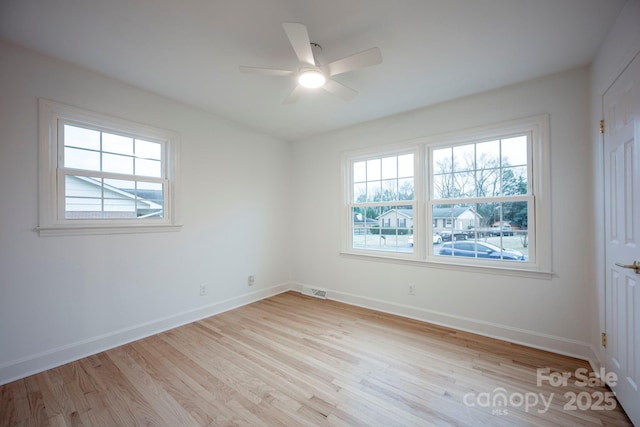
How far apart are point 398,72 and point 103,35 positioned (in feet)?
7.99

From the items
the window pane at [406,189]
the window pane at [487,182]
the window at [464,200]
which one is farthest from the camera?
the window pane at [406,189]

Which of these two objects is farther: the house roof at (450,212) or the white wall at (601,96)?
the house roof at (450,212)

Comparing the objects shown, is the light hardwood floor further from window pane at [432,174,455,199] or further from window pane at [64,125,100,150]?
window pane at [64,125,100,150]

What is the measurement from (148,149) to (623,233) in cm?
421

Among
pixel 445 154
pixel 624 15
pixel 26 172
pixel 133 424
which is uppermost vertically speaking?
pixel 624 15

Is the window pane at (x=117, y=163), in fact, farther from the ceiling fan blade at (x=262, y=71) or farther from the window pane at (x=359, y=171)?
the window pane at (x=359, y=171)

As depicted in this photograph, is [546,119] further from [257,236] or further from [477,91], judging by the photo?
[257,236]

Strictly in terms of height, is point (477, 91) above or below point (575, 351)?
above

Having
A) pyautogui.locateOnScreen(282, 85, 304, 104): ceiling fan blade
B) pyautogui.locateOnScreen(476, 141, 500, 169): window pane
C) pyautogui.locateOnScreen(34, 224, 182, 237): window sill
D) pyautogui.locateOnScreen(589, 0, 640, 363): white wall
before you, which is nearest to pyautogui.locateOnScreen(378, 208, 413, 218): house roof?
pyautogui.locateOnScreen(476, 141, 500, 169): window pane

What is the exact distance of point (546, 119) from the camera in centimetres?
249

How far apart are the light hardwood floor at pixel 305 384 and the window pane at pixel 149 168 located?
5.89 feet

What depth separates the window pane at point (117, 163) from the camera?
2580 mm

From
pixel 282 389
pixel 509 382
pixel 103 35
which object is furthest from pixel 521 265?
pixel 103 35

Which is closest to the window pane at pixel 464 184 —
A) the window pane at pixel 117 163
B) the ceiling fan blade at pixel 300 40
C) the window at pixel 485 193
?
the window at pixel 485 193
